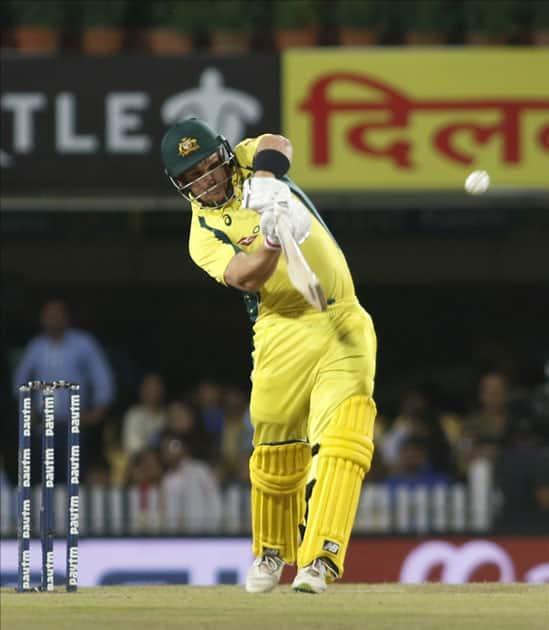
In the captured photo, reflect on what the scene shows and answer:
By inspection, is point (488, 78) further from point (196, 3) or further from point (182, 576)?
point (182, 576)

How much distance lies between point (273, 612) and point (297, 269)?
1133mm

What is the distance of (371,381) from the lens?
690cm

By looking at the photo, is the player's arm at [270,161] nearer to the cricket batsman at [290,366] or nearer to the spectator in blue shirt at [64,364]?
the cricket batsman at [290,366]

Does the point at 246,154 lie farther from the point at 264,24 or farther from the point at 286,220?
the point at 264,24

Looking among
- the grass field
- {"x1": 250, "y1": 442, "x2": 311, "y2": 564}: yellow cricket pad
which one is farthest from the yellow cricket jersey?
the grass field

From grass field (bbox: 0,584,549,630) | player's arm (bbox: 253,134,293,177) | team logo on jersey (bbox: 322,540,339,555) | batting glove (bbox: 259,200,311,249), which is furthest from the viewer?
team logo on jersey (bbox: 322,540,339,555)

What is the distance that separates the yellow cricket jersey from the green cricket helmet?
0.07 meters

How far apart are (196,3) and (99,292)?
11.4 ft

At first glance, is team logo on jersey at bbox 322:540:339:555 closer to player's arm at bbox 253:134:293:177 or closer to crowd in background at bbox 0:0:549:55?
player's arm at bbox 253:134:293:177

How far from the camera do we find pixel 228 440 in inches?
464

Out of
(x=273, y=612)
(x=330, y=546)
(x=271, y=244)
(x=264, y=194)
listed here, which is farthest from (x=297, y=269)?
(x=273, y=612)

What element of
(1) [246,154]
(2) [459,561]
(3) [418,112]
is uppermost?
(3) [418,112]

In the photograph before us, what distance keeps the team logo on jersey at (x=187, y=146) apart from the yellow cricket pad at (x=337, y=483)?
1.05 m

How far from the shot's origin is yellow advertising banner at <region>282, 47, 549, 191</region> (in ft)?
36.5
